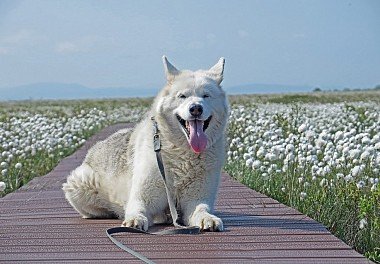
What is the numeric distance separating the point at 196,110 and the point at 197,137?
0.33 metres

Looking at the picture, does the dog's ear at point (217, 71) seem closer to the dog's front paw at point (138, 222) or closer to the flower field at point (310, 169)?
the dog's front paw at point (138, 222)

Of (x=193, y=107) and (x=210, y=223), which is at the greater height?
(x=193, y=107)

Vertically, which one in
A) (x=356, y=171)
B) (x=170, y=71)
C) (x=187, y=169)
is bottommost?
(x=356, y=171)

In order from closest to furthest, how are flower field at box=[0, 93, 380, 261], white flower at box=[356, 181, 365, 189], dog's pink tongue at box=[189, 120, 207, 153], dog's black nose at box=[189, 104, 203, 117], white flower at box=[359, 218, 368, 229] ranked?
dog's black nose at box=[189, 104, 203, 117] < dog's pink tongue at box=[189, 120, 207, 153] < white flower at box=[359, 218, 368, 229] < flower field at box=[0, 93, 380, 261] < white flower at box=[356, 181, 365, 189]

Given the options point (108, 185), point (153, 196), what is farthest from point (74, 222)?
point (153, 196)

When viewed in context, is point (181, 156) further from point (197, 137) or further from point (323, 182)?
point (323, 182)

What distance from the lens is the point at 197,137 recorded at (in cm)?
679

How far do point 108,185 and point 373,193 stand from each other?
249 cm

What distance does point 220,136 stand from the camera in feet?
23.1

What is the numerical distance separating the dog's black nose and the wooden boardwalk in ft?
3.13

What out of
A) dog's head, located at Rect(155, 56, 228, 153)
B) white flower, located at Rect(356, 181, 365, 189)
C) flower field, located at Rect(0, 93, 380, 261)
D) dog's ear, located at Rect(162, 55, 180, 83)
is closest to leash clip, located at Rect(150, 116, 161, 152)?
dog's head, located at Rect(155, 56, 228, 153)

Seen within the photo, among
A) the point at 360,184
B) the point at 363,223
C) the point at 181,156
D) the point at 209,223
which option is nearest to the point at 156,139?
the point at 181,156

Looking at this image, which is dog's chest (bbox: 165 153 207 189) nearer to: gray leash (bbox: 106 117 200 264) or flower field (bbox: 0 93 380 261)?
gray leash (bbox: 106 117 200 264)

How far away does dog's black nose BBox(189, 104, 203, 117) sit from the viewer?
652 centimetres
